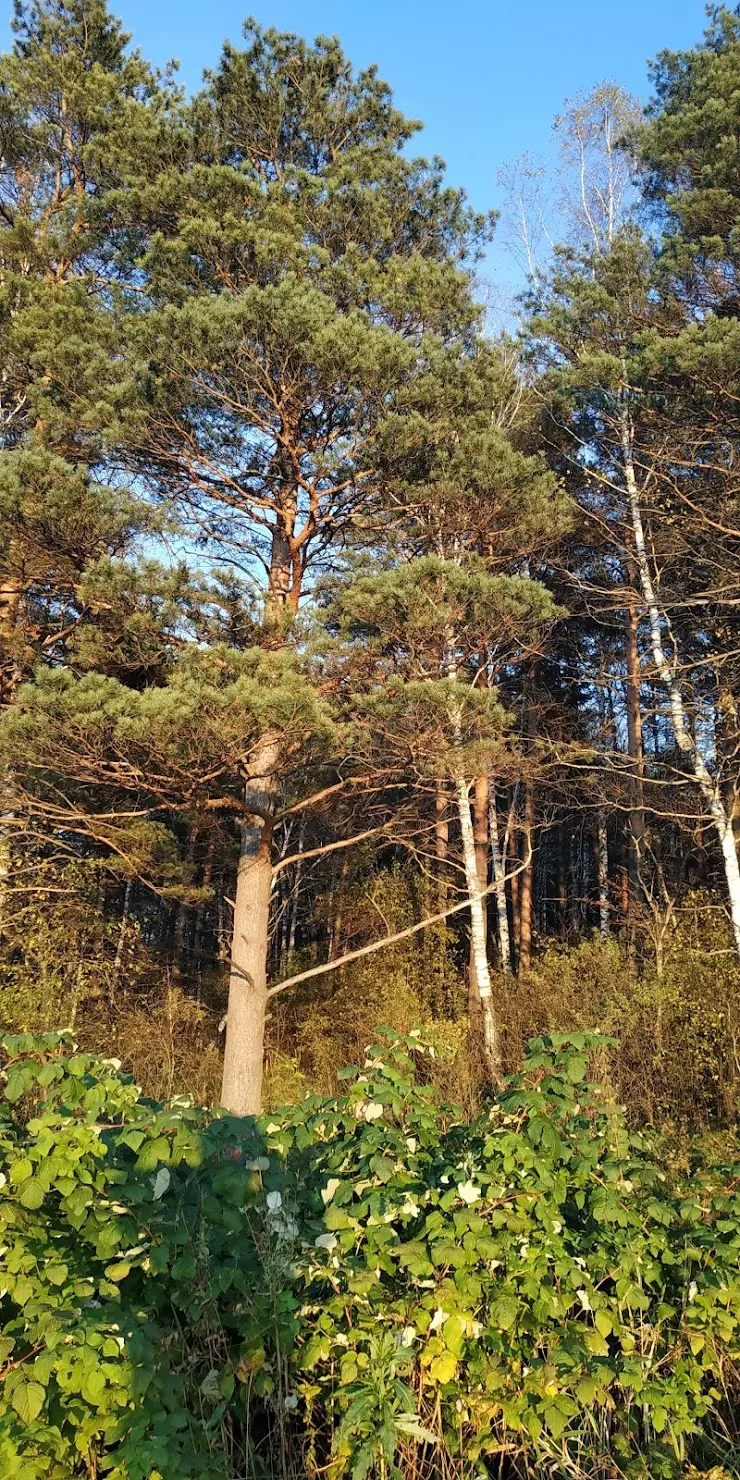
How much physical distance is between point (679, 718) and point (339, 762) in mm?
3814

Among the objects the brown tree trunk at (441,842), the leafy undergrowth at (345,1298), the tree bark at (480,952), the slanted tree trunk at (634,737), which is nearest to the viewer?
the leafy undergrowth at (345,1298)

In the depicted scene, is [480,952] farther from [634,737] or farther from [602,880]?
[602,880]

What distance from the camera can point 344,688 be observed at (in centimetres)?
784

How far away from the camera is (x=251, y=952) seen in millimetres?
8070

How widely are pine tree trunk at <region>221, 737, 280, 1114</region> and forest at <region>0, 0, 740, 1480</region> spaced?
4 cm

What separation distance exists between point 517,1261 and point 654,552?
29.9ft

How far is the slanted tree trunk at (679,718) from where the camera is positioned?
29.1 feet

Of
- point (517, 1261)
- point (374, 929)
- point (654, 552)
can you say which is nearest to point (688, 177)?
point (654, 552)

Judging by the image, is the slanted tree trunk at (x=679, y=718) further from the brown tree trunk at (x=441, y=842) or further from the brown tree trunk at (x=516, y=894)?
the brown tree trunk at (x=516, y=894)

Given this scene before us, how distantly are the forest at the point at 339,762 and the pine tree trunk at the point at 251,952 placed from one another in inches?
1.6

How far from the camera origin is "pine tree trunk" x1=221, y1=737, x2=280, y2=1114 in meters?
7.74

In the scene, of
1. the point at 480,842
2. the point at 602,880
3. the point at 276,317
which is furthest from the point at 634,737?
the point at 276,317

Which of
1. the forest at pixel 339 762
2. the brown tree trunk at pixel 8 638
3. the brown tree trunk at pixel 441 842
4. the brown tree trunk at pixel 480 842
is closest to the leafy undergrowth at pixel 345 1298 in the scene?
the forest at pixel 339 762

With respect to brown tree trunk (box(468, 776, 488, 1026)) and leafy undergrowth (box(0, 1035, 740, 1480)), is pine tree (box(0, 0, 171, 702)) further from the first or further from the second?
brown tree trunk (box(468, 776, 488, 1026))
